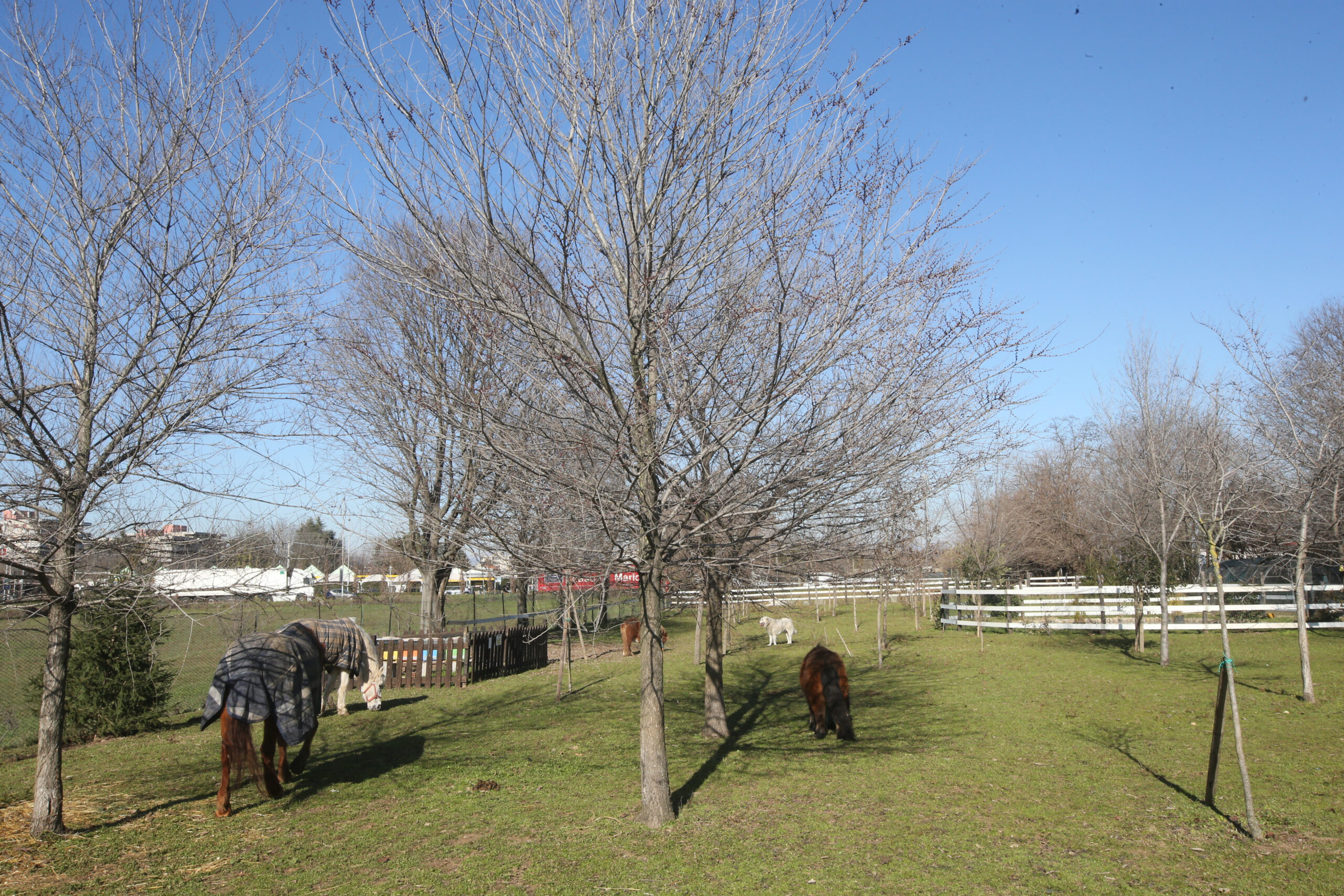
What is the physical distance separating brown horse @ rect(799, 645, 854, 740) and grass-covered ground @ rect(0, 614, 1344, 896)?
0.23 meters

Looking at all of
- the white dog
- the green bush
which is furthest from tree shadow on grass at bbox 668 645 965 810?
the green bush

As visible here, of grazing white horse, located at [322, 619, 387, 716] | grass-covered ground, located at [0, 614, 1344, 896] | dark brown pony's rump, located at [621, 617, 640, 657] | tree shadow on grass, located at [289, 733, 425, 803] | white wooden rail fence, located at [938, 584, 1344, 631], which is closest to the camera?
grass-covered ground, located at [0, 614, 1344, 896]

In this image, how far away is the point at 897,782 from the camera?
746cm

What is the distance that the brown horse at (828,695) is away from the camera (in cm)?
928

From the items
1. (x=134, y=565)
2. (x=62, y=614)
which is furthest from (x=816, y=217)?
(x=62, y=614)

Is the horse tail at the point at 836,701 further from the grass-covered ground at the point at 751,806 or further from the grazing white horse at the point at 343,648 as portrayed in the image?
the grazing white horse at the point at 343,648

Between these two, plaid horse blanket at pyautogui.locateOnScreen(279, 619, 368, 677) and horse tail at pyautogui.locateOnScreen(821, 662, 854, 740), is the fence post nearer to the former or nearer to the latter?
plaid horse blanket at pyautogui.locateOnScreen(279, 619, 368, 677)

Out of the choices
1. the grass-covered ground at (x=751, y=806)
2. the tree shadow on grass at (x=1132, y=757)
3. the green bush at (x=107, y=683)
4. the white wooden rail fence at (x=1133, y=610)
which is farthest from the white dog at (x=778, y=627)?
the green bush at (x=107, y=683)

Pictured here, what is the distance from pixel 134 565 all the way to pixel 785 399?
526 cm

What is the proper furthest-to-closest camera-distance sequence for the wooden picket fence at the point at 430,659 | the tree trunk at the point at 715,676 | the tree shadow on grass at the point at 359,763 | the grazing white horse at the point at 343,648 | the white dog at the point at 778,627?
the white dog at the point at 778,627, the wooden picket fence at the point at 430,659, the tree trunk at the point at 715,676, the grazing white horse at the point at 343,648, the tree shadow on grass at the point at 359,763

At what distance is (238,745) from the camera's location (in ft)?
23.0

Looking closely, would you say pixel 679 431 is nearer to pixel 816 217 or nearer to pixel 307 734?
pixel 816 217

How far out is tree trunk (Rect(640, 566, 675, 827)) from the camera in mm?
6270

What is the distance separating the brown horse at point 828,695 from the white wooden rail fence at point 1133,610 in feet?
34.3
